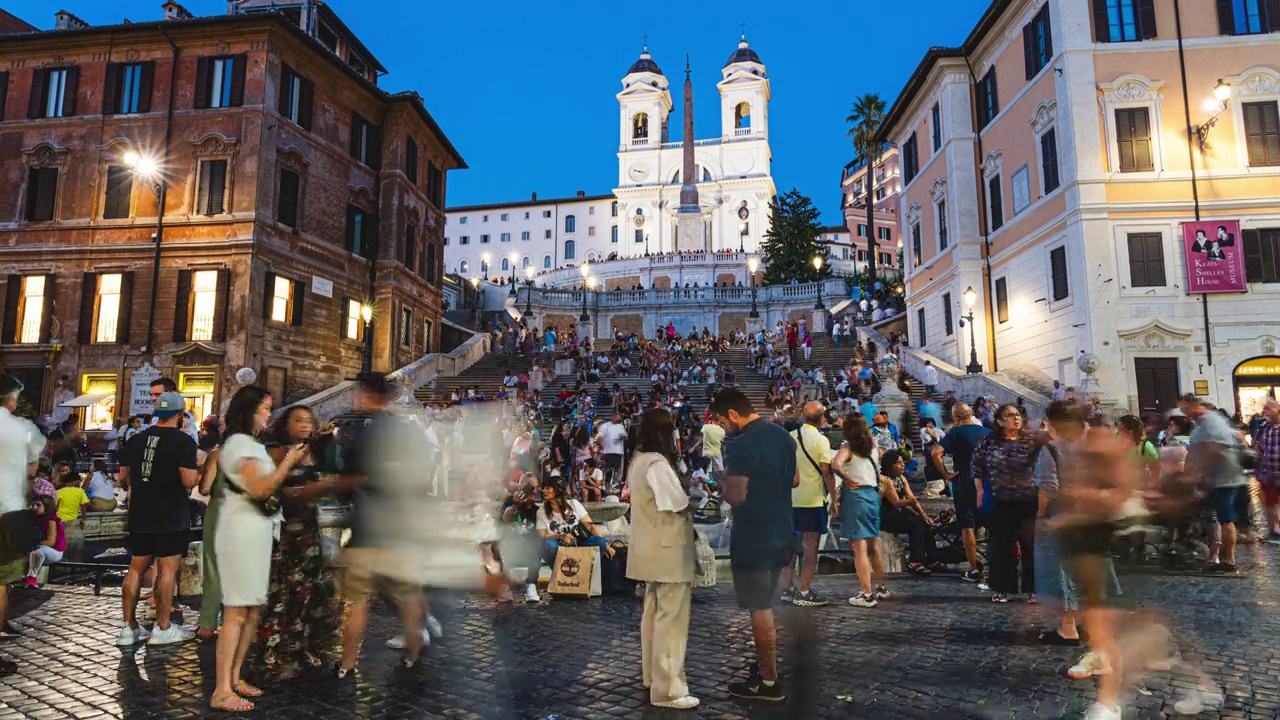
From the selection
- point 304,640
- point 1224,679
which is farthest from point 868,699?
point 304,640

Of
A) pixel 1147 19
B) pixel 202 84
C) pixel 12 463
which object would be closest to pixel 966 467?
pixel 12 463

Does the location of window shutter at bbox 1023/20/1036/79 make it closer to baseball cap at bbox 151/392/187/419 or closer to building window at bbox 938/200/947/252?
building window at bbox 938/200/947/252

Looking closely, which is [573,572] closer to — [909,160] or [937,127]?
[937,127]

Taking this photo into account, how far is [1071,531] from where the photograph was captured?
496 centimetres

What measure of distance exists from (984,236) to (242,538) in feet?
93.9

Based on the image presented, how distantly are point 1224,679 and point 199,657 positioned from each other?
7375 mm

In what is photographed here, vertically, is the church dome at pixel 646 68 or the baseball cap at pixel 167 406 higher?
the church dome at pixel 646 68

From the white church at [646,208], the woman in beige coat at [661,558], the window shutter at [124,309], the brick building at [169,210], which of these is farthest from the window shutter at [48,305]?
the white church at [646,208]

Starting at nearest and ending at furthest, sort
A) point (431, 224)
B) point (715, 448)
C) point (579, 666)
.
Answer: point (579, 666), point (715, 448), point (431, 224)

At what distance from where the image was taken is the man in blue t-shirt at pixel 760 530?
491 cm

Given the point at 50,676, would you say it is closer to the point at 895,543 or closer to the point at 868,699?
the point at 868,699

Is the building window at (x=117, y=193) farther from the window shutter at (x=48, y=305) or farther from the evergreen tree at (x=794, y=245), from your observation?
the evergreen tree at (x=794, y=245)

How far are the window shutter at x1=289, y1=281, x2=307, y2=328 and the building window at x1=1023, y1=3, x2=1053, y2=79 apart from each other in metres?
25.4

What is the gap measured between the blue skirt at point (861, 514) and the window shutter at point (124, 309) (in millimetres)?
25208
